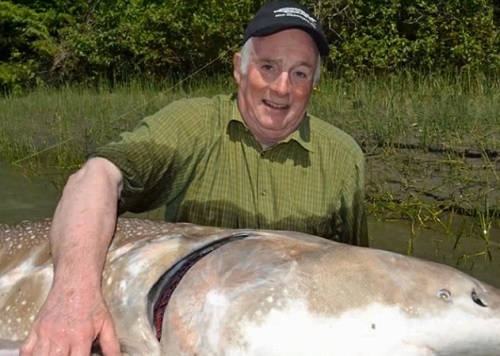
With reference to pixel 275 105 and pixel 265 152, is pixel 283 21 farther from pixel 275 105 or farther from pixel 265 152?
pixel 265 152

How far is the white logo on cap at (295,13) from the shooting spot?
3523 mm

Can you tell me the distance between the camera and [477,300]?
2264 millimetres

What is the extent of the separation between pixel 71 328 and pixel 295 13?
1.78 m

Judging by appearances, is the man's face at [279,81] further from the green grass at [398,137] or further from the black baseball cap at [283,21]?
the green grass at [398,137]

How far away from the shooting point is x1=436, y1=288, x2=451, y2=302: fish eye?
2264mm

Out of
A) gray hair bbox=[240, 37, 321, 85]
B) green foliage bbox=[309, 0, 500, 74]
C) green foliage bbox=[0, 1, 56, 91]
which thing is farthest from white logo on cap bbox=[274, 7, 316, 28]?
green foliage bbox=[0, 1, 56, 91]

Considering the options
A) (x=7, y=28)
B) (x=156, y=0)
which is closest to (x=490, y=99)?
(x=156, y=0)

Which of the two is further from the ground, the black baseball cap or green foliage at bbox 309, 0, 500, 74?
the black baseball cap

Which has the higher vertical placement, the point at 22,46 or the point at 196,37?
the point at 196,37

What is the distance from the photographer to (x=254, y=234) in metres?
2.53

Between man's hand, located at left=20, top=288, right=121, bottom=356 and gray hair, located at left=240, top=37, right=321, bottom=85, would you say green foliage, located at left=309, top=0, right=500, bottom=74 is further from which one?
man's hand, located at left=20, top=288, right=121, bottom=356

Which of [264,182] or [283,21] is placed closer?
[283,21]

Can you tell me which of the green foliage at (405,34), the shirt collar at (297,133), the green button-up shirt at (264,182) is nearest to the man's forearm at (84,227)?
the green button-up shirt at (264,182)

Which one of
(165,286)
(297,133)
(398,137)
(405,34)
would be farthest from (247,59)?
(405,34)
